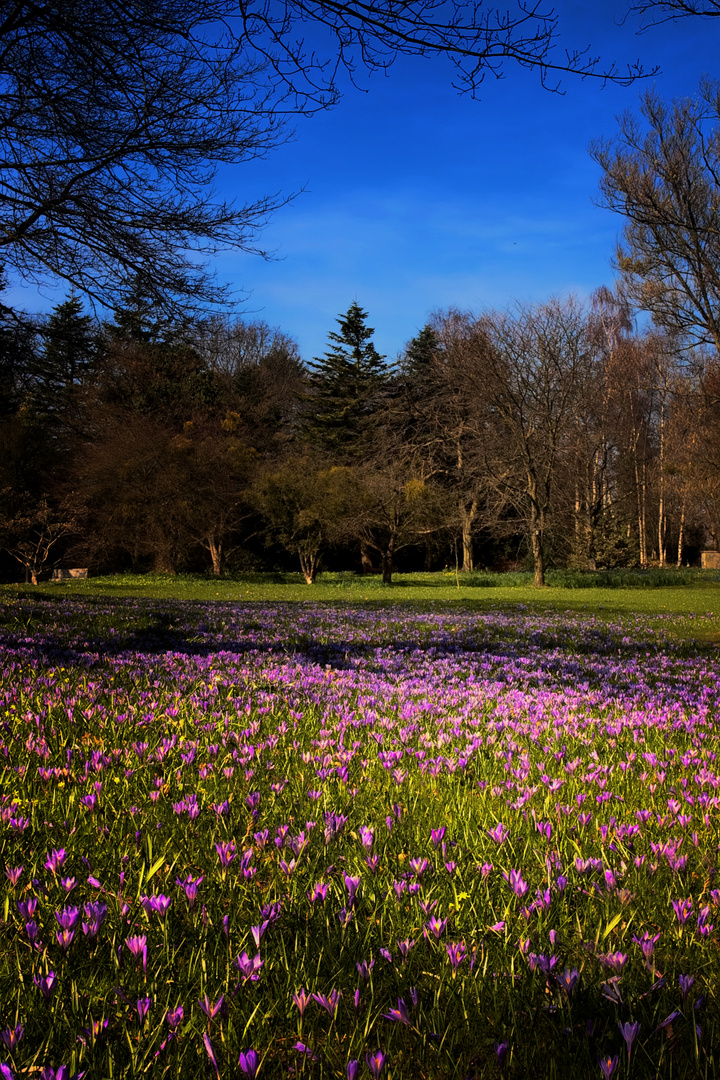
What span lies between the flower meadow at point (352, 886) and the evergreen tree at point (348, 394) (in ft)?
127

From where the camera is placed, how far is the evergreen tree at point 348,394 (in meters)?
44.1

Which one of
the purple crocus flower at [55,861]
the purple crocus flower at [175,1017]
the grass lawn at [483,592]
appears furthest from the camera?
the grass lawn at [483,592]

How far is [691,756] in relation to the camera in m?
3.59

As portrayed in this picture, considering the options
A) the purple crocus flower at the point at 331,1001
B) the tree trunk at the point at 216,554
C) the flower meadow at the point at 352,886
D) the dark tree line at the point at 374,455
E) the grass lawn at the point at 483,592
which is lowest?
the grass lawn at the point at 483,592

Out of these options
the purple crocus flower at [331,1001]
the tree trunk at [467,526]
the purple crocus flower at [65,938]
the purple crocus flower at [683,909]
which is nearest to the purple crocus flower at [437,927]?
the purple crocus flower at [331,1001]

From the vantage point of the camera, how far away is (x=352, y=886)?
1.87m

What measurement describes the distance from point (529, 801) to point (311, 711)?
1889mm

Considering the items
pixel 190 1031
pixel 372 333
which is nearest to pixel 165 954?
pixel 190 1031

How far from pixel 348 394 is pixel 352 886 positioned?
149 ft

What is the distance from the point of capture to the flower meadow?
4.53 ft

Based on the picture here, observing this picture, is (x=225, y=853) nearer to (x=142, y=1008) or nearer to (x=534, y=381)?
(x=142, y=1008)

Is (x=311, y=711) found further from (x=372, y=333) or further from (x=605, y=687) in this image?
(x=372, y=333)

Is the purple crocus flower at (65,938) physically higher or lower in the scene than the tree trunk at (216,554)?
lower

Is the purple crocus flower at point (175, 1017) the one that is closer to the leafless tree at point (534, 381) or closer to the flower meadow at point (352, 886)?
the flower meadow at point (352, 886)
